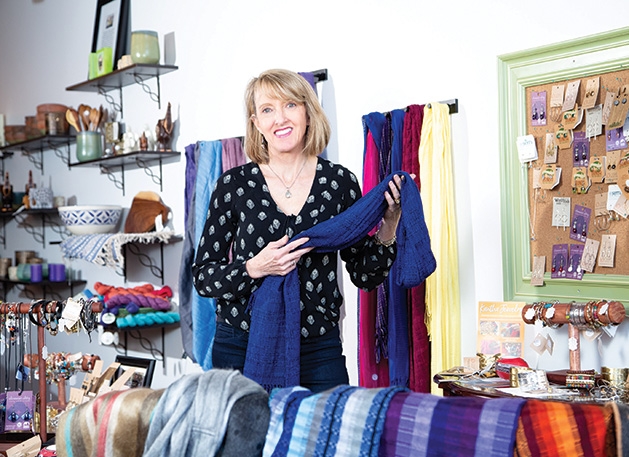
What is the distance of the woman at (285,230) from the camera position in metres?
2.06

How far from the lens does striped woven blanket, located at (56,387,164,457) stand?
3.88 ft

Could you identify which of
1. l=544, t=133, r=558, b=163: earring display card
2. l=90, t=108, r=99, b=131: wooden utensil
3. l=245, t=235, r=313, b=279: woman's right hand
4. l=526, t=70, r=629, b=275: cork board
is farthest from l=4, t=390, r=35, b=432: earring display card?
l=90, t=108, r=99, b=131: wooden utensil

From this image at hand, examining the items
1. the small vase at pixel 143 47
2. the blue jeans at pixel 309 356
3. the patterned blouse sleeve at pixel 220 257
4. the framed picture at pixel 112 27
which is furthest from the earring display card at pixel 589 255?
the framed picture at pixel 112 27

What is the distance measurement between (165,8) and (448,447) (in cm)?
358

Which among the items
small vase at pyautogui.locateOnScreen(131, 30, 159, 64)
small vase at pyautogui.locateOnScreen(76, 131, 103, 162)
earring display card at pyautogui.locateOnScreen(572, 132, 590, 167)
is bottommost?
earring display card at pyautogui.locateOnScreen(572, 132, 590, 167)

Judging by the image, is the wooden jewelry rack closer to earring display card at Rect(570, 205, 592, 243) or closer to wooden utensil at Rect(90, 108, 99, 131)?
earring display card at Rect(570, 205, 592, 243)

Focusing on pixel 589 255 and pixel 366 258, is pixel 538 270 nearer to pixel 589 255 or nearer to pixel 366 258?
pixel 589 255

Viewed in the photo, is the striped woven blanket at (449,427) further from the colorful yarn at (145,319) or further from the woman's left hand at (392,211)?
the colorful yarn at (145,319)

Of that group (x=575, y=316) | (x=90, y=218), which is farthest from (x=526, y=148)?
(x=90, y=218)

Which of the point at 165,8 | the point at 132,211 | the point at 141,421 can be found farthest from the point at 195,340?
the point at 141,421

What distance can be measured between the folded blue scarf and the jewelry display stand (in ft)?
1.53

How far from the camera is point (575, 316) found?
2254mm

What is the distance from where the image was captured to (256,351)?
2029 millimetres

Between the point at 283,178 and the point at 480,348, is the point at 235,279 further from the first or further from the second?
the point at 480,348
